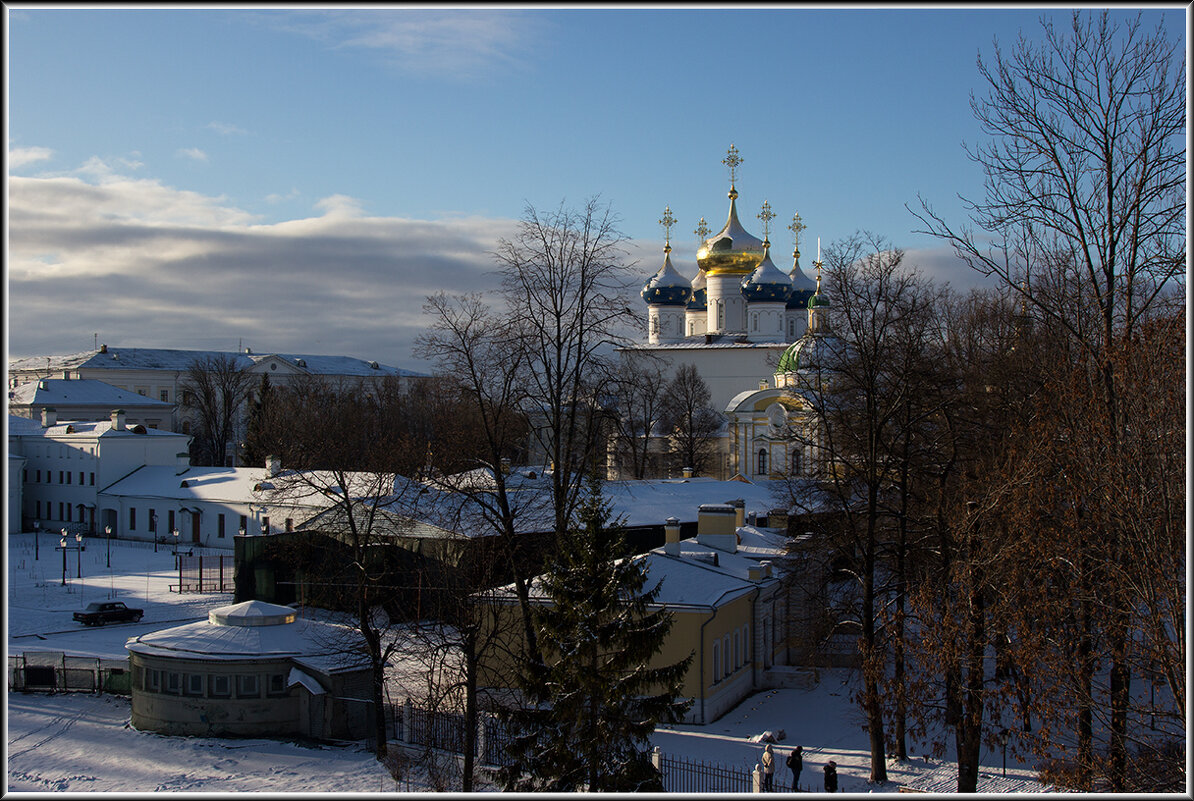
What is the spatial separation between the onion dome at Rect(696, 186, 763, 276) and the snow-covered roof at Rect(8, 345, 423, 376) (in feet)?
128

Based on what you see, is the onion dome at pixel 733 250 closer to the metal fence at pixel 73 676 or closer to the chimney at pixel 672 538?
the chimney at pixel 672 538

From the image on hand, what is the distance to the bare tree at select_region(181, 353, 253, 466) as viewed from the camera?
67.8 metres

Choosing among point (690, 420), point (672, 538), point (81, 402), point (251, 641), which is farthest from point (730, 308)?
point (251, 641)

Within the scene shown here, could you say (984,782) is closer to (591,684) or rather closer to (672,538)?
(591,684)

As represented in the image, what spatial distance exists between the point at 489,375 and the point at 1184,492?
11.6m

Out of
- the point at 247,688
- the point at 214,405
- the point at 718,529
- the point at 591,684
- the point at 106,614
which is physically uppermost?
the point at 214,405

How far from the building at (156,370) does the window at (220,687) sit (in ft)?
199

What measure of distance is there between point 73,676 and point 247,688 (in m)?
5.65

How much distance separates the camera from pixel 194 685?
18.0m

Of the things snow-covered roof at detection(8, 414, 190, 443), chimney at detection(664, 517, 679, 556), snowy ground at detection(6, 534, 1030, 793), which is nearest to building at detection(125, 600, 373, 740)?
snowy ground at detection(6, 534, 1030, 793)

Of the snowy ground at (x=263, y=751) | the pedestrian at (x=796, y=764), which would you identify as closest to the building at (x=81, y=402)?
the snowy ground at (x=263, y=751)

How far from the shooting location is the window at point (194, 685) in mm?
17938

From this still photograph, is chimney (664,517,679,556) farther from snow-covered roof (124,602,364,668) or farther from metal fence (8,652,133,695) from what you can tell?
metal fence (8,652,133,695)

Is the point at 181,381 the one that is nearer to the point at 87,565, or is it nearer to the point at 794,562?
the point at 87,565
